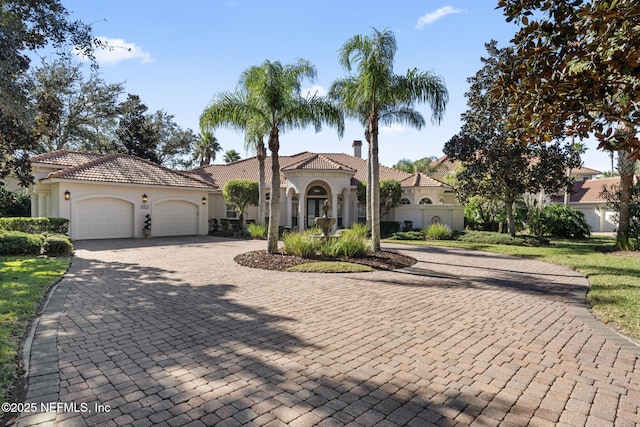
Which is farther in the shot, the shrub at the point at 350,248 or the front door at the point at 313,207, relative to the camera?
the front door at the point at 313,207

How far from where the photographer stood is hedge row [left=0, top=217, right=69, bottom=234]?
16.2m

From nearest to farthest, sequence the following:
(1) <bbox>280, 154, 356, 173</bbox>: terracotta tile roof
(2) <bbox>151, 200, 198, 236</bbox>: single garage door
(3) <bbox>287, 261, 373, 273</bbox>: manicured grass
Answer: (3) <bbox>287, 261, 373, 273</bbox>: manicured grass < (2) <bbox>151, 200, 198, 236</bbox>: single garage door < (1) <bbox>280, 154, 356, 173</bbox>: terracotta tile roof

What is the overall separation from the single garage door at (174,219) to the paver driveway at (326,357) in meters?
14.3

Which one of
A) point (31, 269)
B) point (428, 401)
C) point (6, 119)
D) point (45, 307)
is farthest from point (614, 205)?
point (6, 119)

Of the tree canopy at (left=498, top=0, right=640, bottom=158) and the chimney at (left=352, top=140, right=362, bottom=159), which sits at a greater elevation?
the chimney at (left=352, top=140, right=362, bottom=159)

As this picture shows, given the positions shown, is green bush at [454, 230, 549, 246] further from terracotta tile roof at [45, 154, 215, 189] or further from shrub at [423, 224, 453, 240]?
terracotta tile roof at [45, 154, 215, 189]

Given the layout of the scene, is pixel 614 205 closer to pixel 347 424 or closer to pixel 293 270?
pixel 293 270

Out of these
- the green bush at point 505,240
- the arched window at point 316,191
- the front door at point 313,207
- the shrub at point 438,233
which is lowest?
the green bush at point 505,240

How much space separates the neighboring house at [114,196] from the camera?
1898cm

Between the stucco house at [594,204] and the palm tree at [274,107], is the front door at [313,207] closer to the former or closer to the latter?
the palm tree at [274,107]

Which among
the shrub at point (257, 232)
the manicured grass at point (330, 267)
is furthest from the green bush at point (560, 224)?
the manicured grass at point (330, 267)

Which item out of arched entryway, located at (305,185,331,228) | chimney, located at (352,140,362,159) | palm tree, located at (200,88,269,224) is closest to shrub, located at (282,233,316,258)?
palm tree, located at (200,88,269,224)

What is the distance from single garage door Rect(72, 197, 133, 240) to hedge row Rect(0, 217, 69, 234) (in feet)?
6.35

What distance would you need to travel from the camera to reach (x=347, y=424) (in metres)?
3.16
